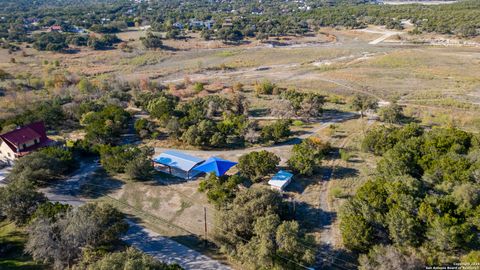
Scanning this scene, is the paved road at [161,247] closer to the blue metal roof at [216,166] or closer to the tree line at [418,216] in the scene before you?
the blue metal roof at [216,166]

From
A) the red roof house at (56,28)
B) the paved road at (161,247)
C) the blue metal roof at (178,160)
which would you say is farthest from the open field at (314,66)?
the paved road at (161,247)

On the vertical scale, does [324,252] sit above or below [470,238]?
below

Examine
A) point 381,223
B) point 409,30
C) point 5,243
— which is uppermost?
point 409,30

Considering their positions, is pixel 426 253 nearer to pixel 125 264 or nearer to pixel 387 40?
pixel 125 264

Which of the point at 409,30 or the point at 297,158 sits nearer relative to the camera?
the point at 297,158

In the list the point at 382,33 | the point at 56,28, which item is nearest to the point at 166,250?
the point at 382,33

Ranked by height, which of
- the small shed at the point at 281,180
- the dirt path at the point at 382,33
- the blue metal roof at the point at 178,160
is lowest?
the small shed at the point at 281,180

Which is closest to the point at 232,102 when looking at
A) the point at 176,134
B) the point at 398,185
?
the point at 176,134
